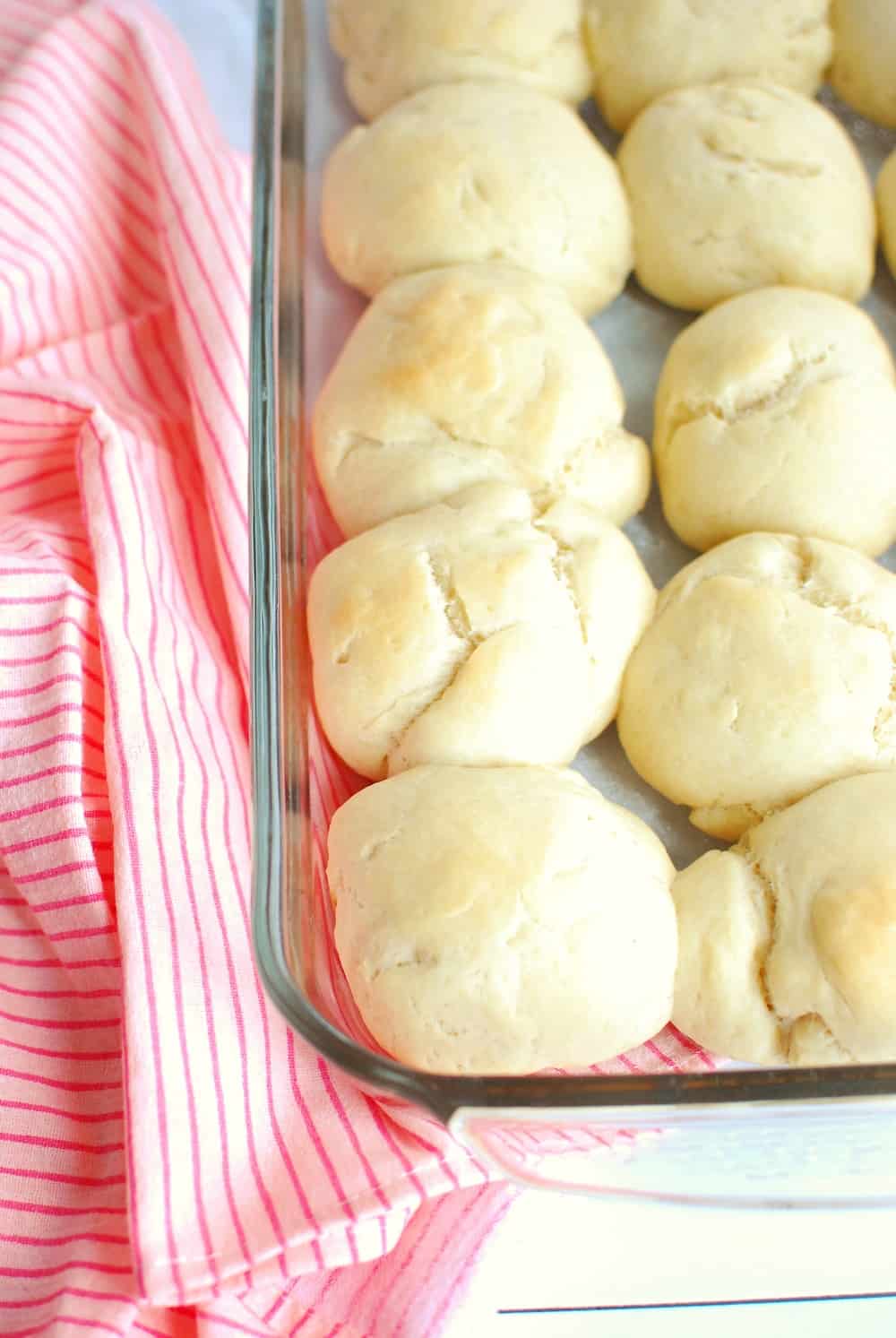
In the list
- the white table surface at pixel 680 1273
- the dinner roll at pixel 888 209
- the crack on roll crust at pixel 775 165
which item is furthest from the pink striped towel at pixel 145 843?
the dinner roll at pixel 888 209

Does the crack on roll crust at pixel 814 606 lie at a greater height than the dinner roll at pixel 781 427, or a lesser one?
lesser

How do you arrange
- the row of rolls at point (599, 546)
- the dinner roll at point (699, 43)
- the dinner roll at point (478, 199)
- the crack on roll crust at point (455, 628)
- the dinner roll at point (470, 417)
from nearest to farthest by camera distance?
1. the row of rolls at point (599, 546)
2. the crack on roll crust at point (455, 628)
3. the dinner roll at point (470, 417)
4. the dinner roll at point (478, 199)
5. the dinner roll at point (699, 43)

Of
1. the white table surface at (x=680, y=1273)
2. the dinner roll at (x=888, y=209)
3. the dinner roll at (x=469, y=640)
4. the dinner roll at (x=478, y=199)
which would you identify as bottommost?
the white table surface at (x=680, y=1273)

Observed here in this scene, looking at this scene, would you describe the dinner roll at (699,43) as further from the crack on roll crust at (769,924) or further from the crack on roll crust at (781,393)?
the crack on roll crust at (769,924)

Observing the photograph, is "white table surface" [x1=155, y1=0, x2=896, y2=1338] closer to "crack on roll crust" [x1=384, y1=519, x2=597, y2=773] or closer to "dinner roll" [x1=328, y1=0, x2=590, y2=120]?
"crack on roll crust" [x1=384, y1=519, x2=597, y2=773]

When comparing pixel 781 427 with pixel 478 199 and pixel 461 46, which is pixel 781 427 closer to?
pixel 478 199

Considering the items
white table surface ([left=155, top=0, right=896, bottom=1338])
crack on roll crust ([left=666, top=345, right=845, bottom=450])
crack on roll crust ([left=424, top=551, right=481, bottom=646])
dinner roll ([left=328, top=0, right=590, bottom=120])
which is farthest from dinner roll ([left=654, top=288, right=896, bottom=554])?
white table surface ([left=155, top=0, right=896, bottom=1338])

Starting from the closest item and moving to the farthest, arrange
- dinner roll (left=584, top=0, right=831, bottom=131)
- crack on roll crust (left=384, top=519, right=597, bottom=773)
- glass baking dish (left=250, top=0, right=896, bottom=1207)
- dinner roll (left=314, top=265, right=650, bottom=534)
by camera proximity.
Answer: glass baking dish (left=250, top=0, right=896, bottom=1207), crack on roll crust (left=384, top=519, right=597, bottom=773), dinner roll (left=314, top=265, right=650, bottom=534), dinner roll (left=584, top=0, right=831, bottom=131)

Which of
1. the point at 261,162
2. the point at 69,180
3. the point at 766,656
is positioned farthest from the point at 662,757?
the point at 69,180
